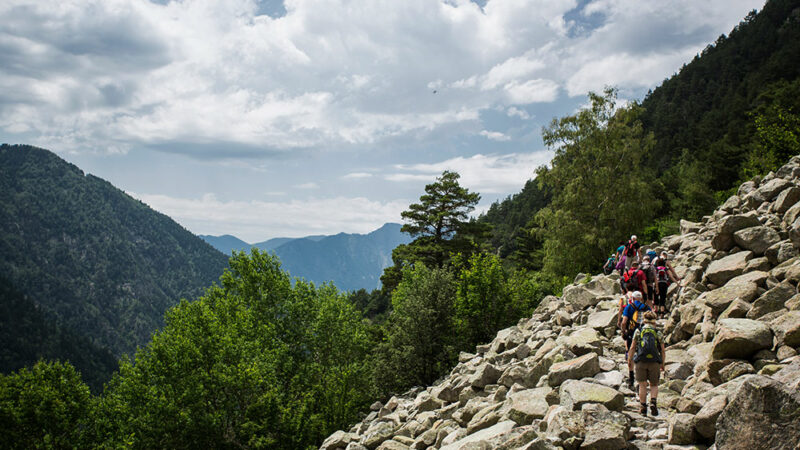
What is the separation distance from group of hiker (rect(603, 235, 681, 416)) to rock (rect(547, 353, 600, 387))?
951 mm

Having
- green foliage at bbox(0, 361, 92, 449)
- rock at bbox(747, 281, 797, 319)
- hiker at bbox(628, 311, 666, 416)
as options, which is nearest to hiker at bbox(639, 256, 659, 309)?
rock at bbox(747, 281, 797, 319)

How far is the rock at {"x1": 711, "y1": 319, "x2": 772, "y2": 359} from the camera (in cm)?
952

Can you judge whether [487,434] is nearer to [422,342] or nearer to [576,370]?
[576,370]

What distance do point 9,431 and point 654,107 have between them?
478 ft

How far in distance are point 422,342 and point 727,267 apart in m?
17.9


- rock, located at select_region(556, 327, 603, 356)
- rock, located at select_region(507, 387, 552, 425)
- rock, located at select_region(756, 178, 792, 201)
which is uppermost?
rock, located at select_region(756, 178, 792, 201)

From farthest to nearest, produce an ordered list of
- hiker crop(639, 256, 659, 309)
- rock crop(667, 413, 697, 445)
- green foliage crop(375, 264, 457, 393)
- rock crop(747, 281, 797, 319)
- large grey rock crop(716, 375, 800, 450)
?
1. green foliage crop(375, 264, 457, 393)
2. hiker crop(639, 256, 659, 309)
3. rock crop(747, 281, 797, 319)
4. rock crop(667, 413, 697, 445)
5. large grey rock crop(716, 375, 800, 450)

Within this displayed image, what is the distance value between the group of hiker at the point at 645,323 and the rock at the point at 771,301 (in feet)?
7.38

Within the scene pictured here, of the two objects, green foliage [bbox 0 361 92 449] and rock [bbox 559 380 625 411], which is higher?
rock [bbox 559 380 625 411]

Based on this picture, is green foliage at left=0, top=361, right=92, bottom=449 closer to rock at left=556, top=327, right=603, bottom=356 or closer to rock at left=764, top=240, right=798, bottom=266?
rock at left=556, top=327, right=603, bottom=356

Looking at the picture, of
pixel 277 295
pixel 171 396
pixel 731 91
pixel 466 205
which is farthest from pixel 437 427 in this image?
pixel 731 91

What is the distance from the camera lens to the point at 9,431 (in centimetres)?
2589

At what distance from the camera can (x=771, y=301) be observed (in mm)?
11195

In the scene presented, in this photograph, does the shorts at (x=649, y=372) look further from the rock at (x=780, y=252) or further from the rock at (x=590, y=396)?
the rock at (x=780, y=252)
